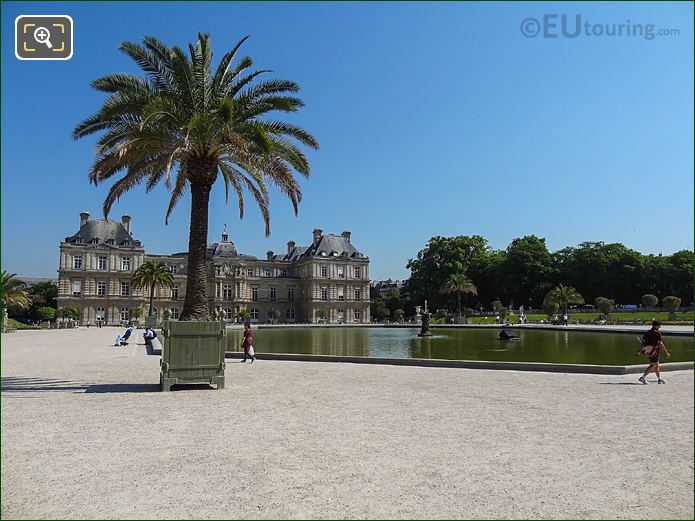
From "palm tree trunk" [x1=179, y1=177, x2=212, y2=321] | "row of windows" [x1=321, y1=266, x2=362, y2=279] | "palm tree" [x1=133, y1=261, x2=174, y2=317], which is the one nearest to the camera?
"palm tree trunk" [x1=179, y1=177, x2=212, y2=321]

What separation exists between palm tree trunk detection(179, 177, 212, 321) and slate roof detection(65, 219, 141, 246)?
70040mm

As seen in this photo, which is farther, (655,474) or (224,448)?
(224,448)

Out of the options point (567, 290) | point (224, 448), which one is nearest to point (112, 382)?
point (224, 448)

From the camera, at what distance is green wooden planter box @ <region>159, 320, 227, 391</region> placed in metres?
11.7

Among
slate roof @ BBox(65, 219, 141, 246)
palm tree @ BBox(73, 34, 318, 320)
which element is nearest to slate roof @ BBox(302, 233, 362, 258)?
slate roof @ BBox(65, 219, 141, 246)

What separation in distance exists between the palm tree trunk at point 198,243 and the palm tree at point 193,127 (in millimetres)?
23

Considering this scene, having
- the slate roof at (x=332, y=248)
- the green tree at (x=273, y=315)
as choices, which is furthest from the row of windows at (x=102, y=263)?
the slate roof at (x=332, y=248)

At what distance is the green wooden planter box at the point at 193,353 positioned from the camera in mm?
11664

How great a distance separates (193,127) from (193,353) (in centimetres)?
495

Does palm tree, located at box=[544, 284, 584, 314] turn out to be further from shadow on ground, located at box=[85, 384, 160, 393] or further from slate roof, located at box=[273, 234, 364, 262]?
shadow on ground, located at box=[85, 384, 160, 393]

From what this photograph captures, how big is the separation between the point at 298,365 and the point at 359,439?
9.63 m

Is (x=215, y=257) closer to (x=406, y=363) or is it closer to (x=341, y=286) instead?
(x=341, y=286)

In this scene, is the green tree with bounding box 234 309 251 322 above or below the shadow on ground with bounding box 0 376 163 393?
below

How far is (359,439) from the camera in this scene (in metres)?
6.95
